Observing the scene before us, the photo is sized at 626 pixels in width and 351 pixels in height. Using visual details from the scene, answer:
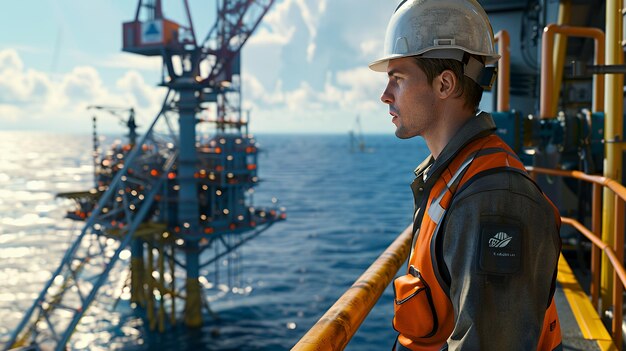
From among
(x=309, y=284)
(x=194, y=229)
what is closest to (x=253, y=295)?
(x=309, y=284)

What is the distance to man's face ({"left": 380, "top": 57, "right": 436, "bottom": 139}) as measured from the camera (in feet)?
→ 5.85

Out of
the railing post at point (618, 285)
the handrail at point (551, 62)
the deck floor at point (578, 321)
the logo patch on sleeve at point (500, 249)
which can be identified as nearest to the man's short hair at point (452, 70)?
the logo patch on sleeve at point (500, 249)

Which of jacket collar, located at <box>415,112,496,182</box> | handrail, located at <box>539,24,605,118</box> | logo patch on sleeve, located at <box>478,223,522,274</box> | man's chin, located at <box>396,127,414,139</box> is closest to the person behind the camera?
logo patch on sleeve, located at <box>478,223,522,274</box>

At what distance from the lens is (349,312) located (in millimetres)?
2070

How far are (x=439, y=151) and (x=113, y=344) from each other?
30957 mm

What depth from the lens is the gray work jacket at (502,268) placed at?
141cm

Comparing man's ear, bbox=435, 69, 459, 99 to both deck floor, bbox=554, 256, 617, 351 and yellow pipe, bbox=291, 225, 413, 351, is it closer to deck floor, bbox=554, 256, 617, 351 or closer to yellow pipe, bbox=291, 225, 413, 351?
yellow pipe, bbox=291, 225, 413, 351

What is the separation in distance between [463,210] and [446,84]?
0.50 metres

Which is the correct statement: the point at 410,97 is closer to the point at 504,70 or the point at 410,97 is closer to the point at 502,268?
the point at 502,268

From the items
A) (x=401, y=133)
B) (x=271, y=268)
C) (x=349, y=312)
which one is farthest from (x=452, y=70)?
(x=271, y=268)

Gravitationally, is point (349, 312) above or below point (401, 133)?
below

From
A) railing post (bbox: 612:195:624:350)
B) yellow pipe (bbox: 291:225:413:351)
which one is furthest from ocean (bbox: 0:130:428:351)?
yellow pipe (bbox: 291:225:413:351)

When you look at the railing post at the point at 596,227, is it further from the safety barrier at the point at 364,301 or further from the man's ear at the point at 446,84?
the man's ear at the point at 446,84

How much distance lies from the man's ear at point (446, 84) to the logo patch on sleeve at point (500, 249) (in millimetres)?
538
